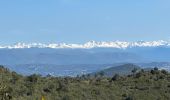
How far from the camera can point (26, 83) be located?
63.1 m

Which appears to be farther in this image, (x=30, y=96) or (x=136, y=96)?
(x=136, y=96)

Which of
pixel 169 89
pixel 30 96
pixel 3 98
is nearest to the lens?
pixel 3 98

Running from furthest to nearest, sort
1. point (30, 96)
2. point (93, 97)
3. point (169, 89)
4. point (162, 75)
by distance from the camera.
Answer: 1. point (162, 75)
2. point (169, 89)
3. point (93, 97)
4. point (30, 96)

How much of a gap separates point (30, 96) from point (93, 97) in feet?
23.4

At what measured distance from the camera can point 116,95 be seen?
6131cm

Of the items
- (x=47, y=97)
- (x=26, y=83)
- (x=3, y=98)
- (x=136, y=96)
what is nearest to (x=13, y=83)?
(x=26, y=83)

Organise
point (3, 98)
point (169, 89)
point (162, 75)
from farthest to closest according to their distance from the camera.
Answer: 1. point (162, 75)
2. point (169, 89)
3. point (3, 98)

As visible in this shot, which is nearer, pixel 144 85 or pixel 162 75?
pixel 144 85

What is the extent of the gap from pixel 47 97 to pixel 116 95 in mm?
8336

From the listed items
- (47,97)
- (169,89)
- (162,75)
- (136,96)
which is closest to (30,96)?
(47,97)

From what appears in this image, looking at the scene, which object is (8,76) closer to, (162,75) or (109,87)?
(109,87)

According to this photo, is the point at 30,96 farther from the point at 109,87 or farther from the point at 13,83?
the point at 109,87

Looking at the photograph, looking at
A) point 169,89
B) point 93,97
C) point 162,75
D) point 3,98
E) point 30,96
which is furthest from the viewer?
point 162,75

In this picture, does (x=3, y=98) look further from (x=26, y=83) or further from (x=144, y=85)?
(x=144, y=85)
